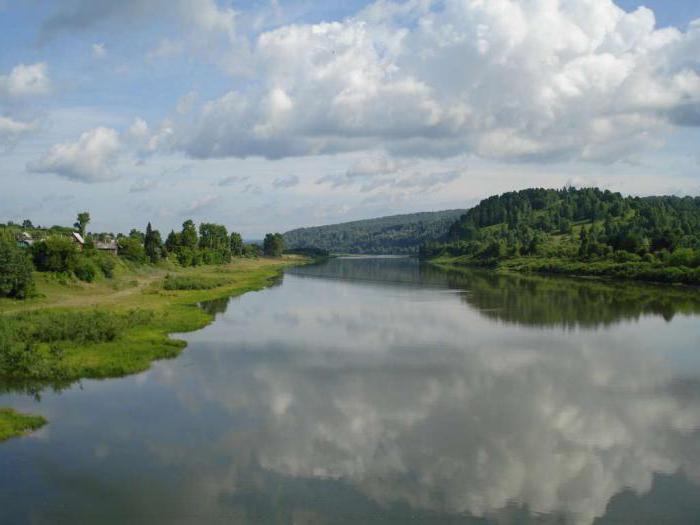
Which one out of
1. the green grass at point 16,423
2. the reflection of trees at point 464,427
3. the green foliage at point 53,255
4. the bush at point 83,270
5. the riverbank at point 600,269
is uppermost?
the green foliage at point 53,255

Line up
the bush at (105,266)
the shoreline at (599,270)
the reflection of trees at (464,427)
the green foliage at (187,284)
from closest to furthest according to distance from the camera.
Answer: the reflection of trees at (464,427) < the bush at (105,266) < the green foliage at (187,284) < the shoreline at (599,270)

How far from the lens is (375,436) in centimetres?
2144

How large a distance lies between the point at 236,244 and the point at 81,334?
421 ft

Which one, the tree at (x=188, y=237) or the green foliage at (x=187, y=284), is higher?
the tree at (x=188, y=237)

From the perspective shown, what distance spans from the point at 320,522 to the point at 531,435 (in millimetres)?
9294

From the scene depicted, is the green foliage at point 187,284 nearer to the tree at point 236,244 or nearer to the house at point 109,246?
the house at point 109,246

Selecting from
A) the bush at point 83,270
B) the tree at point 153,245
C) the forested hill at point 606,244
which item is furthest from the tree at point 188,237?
the forested hill at point 606,244

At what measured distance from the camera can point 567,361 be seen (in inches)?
1318

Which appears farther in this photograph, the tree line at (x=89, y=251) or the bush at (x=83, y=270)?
the bush at (x=83, y=270)

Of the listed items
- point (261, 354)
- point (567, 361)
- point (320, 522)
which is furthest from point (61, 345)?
point (567, 361)

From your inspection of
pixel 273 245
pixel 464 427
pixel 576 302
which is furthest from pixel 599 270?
pixel 273 245

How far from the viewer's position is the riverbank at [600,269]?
85.2 metres

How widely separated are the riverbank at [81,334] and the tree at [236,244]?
100197mm

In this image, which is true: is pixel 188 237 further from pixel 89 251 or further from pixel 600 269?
pixel 600 269
